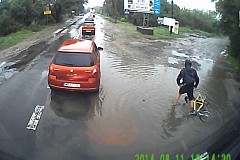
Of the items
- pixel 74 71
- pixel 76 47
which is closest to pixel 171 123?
pixel 74 71

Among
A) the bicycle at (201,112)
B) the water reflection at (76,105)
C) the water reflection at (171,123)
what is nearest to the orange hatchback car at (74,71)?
the water reflection at (76,105)

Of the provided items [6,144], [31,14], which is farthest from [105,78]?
[31,14]

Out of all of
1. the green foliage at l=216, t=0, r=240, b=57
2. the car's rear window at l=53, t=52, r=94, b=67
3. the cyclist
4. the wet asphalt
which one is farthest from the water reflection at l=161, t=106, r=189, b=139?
the green foliage at l=216, t=0, r=240, b=57

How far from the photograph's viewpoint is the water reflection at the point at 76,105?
8836 mm

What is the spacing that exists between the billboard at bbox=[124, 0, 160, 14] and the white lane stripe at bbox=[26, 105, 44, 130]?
3308 centimetres

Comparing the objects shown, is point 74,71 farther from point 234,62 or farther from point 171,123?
point 234,62

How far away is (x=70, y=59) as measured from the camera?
10.3 m

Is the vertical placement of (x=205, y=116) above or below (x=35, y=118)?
below

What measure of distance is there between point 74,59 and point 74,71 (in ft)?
1.57

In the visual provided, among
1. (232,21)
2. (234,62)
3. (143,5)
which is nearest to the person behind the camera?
(232,21)

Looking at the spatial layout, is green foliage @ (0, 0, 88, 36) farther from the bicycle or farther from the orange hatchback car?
the bicycle

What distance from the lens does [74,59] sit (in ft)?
33.7

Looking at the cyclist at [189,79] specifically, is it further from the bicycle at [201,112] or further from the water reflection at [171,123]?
the water reflection at [171,123]

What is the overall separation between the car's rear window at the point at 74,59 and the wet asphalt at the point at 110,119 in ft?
3.74
